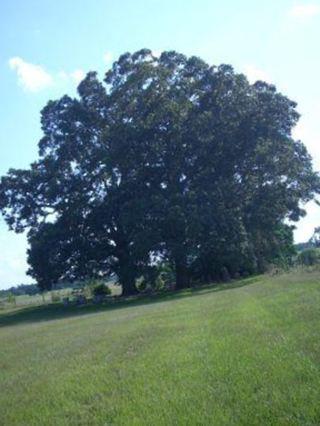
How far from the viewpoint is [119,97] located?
48.0 metres

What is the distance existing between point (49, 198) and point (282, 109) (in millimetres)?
19104

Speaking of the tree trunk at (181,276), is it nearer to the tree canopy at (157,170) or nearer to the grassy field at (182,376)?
the tree canopy at (157,170)

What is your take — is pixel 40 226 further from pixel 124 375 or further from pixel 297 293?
pixel 124 375

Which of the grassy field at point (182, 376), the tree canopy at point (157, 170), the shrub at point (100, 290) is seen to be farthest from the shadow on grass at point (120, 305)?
the grassy field at point (182, 376)

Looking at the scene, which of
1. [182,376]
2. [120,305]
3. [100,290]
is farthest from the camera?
[100,290]

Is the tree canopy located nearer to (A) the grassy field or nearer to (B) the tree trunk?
(B) the tree trunk

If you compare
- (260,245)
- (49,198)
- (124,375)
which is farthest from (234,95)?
(124,375)

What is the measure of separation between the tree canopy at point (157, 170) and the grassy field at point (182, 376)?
27.8m

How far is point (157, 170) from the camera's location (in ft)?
152

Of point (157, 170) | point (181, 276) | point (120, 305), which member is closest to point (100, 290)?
point (181, 276)

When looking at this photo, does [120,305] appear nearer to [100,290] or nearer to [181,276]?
[181,276]

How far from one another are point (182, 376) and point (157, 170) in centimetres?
3715

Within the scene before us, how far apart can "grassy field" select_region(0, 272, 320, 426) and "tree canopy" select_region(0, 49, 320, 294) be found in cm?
2777

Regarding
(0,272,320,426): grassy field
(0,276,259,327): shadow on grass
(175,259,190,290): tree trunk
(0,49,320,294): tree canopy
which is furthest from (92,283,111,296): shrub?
(0,272,320,426): grassy field
